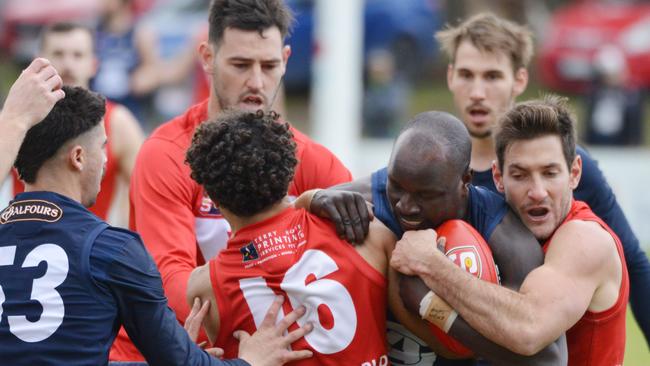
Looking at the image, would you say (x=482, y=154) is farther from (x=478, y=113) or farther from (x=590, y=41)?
(x=590, y=41)

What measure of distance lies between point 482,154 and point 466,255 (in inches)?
75.8

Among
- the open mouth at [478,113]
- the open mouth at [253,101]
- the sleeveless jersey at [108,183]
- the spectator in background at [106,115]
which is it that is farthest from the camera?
the spectator in background at [106,115]

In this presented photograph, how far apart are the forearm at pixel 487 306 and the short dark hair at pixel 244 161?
0.62 meters

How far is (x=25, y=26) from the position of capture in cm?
2116

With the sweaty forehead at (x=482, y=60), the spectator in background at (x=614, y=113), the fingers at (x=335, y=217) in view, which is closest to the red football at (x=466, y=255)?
the fingers at (x=335, y=217)

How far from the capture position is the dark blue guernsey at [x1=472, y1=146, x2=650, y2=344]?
18.2 ft

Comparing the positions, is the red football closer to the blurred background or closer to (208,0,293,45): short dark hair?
(208,0,293,45): short dark hair

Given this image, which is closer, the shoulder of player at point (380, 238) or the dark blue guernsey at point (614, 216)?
the shoulder of player at point (380, 238)

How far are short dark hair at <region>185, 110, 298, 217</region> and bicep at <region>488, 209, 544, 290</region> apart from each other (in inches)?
31.6

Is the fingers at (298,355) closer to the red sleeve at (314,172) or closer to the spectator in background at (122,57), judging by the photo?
the red sleeve at (314,172)

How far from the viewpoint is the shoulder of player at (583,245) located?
13.8 feet

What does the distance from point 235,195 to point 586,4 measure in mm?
18269

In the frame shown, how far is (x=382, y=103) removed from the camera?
15.5 m

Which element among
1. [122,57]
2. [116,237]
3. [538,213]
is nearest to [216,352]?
[116,237]
